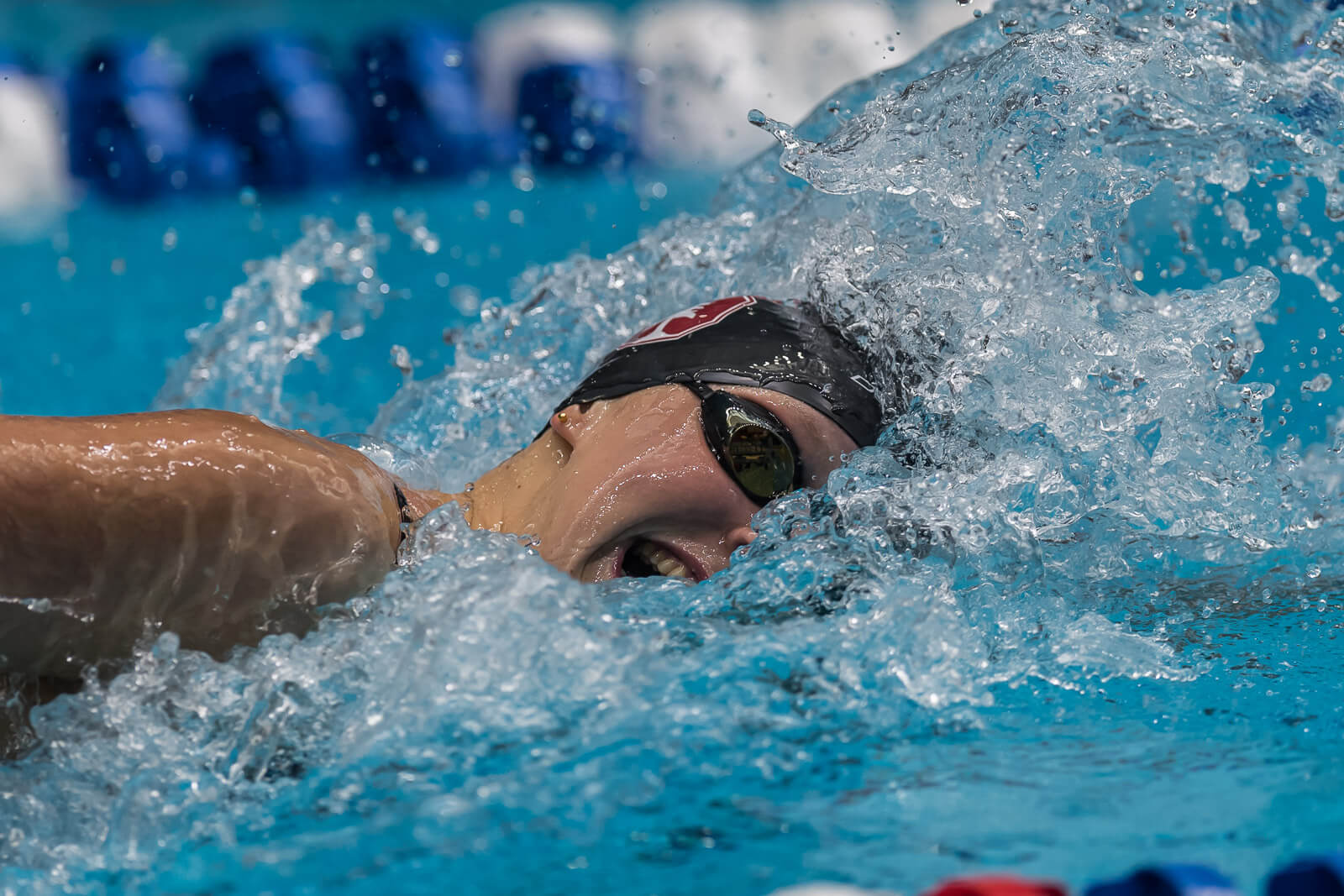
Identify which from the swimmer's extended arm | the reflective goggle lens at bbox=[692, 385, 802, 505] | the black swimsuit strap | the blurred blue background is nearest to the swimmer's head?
the reflective goggle lens at bbox=[692, 385, 802, 505]

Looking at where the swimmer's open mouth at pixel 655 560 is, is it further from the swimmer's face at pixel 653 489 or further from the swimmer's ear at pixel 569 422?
the swimmer's ear at pixel 569 422

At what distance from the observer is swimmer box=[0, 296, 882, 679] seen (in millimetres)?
1217

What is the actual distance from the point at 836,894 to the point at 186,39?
15.4ft

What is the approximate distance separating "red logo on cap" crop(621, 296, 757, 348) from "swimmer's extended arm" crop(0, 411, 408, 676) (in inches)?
19.3

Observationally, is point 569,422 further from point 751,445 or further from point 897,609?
point 897,609

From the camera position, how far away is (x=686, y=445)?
1.51 metres

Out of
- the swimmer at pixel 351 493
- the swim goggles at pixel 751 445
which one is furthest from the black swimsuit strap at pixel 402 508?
the swim goggles at pixel 751 445

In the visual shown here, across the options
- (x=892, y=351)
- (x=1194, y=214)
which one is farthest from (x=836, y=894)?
(x=1194, y=214)

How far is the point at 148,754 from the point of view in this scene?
1178 millimetres

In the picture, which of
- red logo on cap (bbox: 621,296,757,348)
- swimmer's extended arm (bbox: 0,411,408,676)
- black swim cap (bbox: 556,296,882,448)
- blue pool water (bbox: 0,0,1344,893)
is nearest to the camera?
blue pool water (bbox: 0,0,1344,893)

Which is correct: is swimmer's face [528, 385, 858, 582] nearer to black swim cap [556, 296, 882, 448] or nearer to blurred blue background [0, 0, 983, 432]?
black swim cap [556, 296, 882, 448]

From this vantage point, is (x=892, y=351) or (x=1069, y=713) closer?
(x=1069, y=713)

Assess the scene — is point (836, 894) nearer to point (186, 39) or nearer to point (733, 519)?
point (733, 519)

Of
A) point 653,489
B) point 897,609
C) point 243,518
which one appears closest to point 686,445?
point 653,489
